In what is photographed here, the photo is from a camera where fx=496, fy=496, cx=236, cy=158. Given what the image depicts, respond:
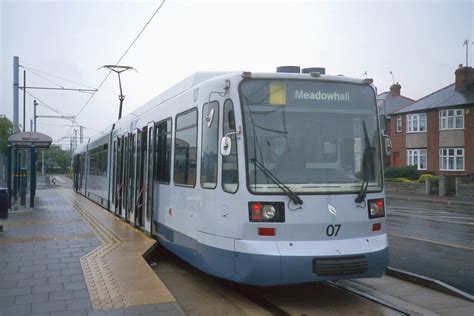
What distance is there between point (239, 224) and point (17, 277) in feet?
11.2

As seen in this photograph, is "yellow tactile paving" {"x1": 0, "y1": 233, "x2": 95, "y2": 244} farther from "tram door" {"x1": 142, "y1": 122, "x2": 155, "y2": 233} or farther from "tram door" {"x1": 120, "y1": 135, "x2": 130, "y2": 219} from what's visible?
"tram door" {"x1": 120, "y1": 135, "x2": 130, "y2": 219}

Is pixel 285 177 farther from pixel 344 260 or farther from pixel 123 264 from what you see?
pixel 123 264

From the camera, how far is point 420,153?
42.7 meters

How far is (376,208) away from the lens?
6836 millimetres

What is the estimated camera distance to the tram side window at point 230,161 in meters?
6.43

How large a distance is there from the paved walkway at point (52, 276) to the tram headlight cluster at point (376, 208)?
2.89m

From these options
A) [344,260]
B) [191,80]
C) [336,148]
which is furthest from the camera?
[191,80]

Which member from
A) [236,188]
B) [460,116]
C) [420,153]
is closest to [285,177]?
[236,188]

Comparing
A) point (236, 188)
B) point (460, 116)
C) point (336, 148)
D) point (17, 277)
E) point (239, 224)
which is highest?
point (460, 116)

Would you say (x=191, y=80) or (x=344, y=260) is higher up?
(x=191, y=80)

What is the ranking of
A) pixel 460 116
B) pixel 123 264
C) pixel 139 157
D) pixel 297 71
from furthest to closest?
1. pixel 460 116
2. pixel 139 157
3. pixel 123 264
4. pixel 297 71

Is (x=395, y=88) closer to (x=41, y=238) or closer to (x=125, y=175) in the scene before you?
(x=125, y=175)

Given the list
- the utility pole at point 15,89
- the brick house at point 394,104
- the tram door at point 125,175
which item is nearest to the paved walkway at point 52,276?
the tram door at point 125,175

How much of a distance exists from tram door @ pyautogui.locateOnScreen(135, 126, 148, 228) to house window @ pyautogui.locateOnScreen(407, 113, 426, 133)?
3509cm
